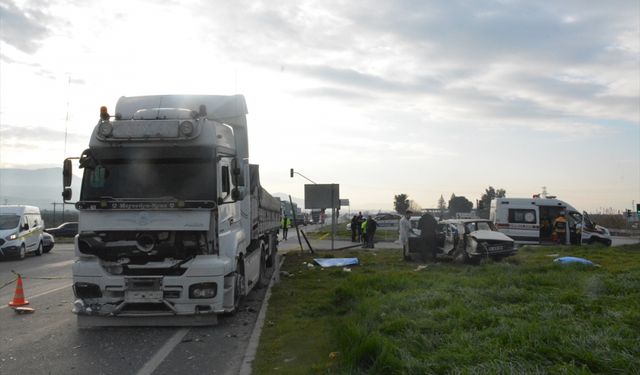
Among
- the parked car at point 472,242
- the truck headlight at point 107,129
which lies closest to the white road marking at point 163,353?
the truck headlight at point 107,129

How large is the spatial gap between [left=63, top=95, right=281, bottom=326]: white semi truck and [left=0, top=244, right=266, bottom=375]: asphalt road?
31 cm

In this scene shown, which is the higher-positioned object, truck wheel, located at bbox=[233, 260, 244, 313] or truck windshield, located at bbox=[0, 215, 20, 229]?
truck windshield, located at bbox=[0, 215, 20, 229]

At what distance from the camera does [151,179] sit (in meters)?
8.59

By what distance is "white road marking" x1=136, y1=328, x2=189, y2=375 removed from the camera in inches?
246

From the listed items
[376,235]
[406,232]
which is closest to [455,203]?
[376,235]

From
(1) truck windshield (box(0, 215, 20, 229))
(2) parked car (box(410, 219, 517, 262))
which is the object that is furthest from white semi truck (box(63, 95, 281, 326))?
(1) truck windshield (box(0, 215, 20, 229))

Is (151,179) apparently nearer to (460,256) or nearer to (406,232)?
(460,256)

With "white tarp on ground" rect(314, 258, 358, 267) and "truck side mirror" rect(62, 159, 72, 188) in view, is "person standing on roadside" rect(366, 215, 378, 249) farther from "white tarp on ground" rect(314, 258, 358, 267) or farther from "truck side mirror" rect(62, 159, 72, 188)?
"truck side mirror" rect(62, 159, 72, 188)

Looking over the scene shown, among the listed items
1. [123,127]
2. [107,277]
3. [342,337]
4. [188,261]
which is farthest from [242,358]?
[123,127]

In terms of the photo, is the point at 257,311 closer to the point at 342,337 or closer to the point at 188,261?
the point at 188,261

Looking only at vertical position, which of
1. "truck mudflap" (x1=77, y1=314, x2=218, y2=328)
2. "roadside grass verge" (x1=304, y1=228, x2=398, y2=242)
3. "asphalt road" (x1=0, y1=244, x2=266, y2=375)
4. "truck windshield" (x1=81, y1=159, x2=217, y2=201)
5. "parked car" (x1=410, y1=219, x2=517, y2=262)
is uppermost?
"truck windshield" (x1=81, y1=159, x2=217, y2=201)

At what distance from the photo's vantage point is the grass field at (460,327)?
4.61 meters

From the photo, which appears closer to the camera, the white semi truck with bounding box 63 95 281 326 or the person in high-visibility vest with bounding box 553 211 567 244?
the white semi truck with bounding box 63 95 281 326

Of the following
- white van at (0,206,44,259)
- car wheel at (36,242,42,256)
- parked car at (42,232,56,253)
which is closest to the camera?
white van at (0,206,44,259)
